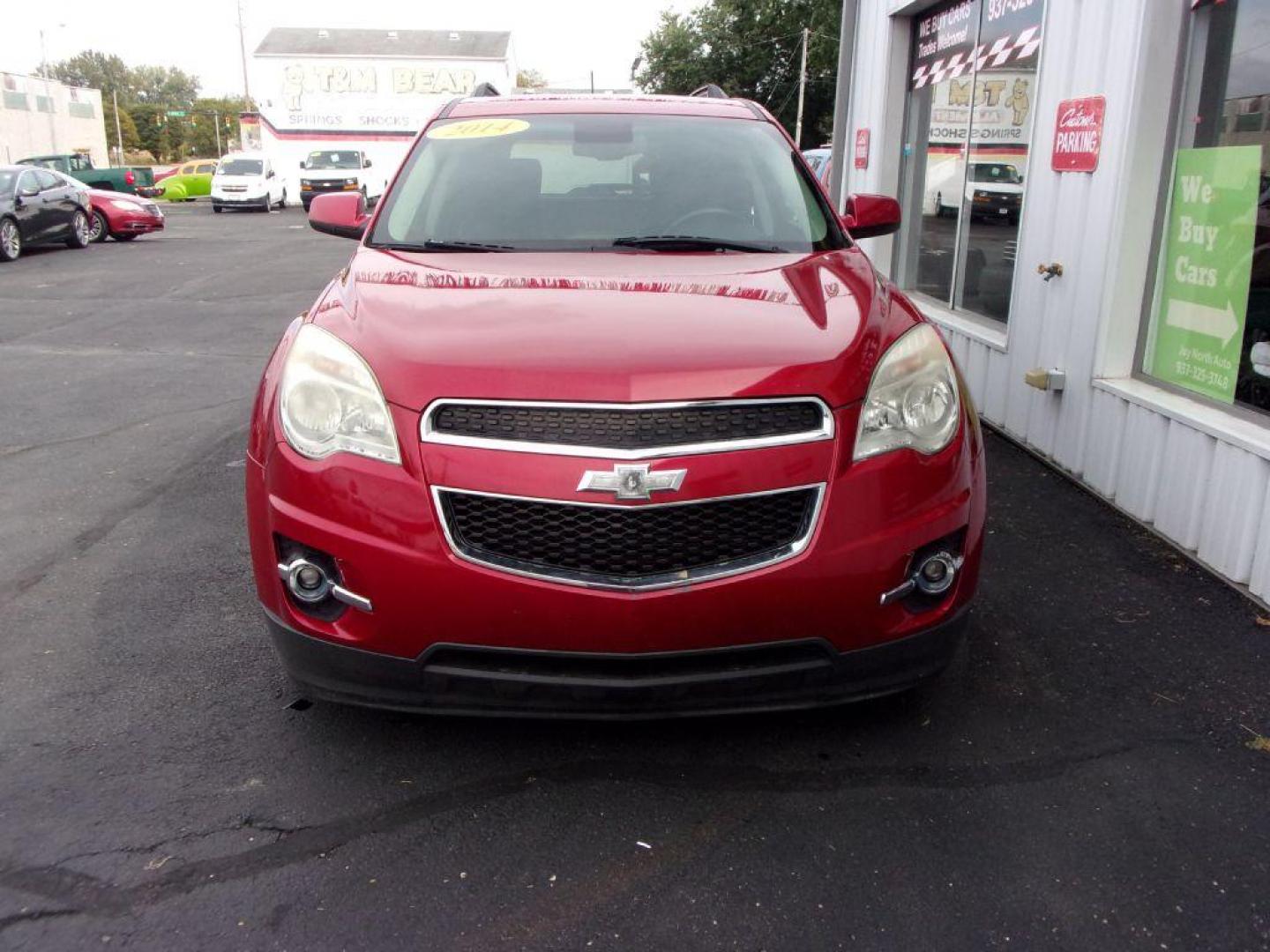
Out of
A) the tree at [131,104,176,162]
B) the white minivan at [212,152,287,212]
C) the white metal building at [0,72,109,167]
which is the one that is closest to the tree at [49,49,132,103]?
the tree at [131,104,176,162]

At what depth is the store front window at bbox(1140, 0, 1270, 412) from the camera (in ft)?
14.3

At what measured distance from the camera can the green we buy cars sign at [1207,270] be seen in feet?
14.6

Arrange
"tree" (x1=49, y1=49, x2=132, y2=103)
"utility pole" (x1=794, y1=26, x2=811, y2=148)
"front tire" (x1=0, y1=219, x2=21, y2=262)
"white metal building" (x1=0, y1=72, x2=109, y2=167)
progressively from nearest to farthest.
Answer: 1. "front tire" (x1=0, y1=219, x2=21, y2=262)
2. "utility pole" (x1=794, y1=26, x2=811, y2=148)
3. "white metal building" (x1=0, y1=72, x2=109, y2=167)
4. "tree" (x1=49, y1=49, x2=132, y2=103)

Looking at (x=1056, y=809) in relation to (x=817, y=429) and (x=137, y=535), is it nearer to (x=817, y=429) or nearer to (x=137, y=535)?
(x=817, y=429)

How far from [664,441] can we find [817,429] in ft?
1.24

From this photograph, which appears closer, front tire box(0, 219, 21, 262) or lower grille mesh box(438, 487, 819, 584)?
lower grille mesh box(438, 487, 819, 584)

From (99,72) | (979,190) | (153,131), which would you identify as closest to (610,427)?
(979,190)

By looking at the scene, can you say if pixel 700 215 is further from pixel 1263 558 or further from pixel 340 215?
pixel 1263 558

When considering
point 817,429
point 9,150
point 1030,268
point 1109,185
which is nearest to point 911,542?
point 817,429

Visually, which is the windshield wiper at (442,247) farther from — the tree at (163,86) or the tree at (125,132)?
the tree at (163,86)

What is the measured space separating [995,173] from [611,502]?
5.60 meters

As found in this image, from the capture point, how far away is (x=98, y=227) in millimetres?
20781

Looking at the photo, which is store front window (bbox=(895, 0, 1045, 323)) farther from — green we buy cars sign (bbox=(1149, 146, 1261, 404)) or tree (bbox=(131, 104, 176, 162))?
tree (bbox=(131, 104, 176, 162))

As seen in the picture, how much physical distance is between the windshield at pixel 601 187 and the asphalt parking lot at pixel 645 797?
1552 millimetres
